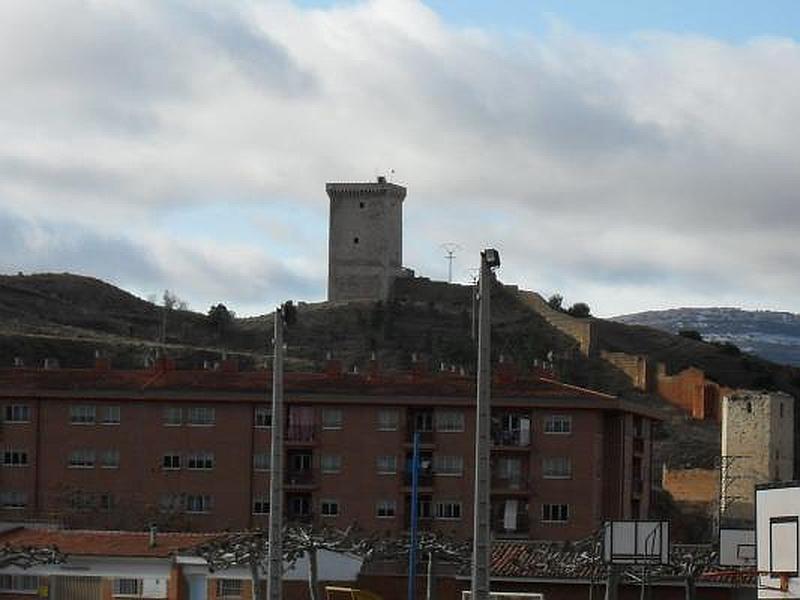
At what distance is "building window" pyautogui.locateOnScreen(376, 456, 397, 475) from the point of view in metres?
103

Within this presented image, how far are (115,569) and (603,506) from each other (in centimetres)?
3459

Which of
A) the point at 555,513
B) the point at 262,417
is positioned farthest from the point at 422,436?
the point at 262,417

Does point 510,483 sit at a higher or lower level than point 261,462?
lower

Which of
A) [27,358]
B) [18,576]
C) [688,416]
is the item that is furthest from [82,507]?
[688,416]

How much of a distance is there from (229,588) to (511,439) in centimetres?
3212

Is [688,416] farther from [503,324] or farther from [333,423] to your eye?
[333,423]

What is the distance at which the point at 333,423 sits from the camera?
344 feet

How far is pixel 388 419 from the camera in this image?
342ft

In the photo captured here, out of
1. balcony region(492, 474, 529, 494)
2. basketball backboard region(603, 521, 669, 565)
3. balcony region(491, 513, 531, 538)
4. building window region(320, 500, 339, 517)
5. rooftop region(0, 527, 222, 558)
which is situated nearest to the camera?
basketball backboard region(603, 521, 669, 565)

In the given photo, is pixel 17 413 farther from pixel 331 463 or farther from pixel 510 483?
pixel 510 483

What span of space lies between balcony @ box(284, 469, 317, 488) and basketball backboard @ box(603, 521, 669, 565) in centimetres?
4487

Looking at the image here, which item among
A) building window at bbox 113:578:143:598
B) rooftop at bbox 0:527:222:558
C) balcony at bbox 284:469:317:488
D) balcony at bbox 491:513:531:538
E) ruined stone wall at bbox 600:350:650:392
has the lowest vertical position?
building window at bbox 113:578:143:598

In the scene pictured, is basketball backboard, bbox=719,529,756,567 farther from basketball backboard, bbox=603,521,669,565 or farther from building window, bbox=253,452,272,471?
building window, bbox=253,452,272,471

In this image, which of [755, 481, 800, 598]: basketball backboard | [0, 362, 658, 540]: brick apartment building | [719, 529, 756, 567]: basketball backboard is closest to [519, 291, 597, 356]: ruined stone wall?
[0, 362, 658, 540]: brick apartment building
